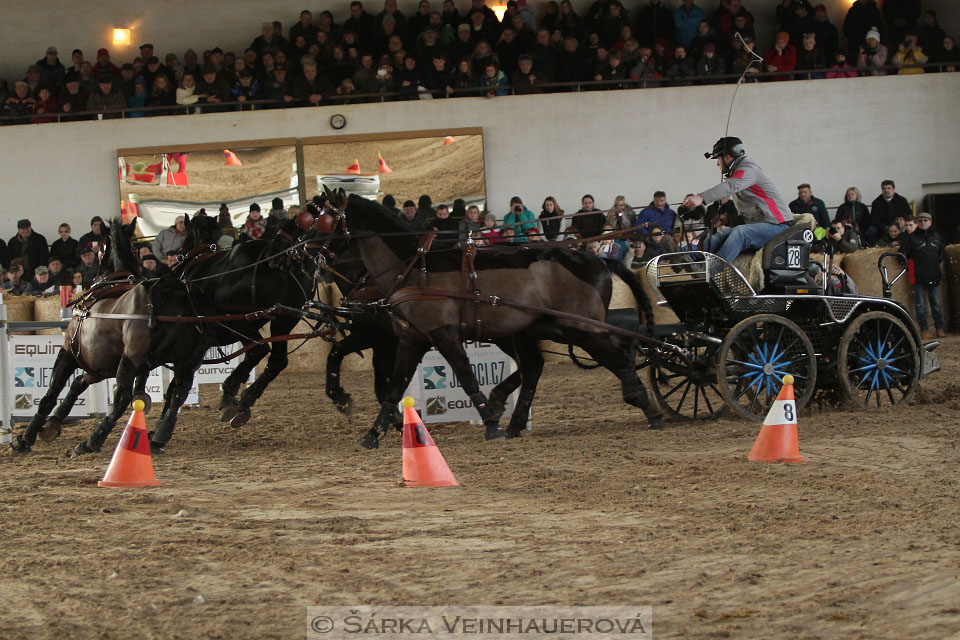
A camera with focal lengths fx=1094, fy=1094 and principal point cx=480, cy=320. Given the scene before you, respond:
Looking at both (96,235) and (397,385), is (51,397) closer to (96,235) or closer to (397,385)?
(397,385)

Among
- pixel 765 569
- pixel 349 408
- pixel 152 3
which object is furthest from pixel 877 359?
pixel 152 3

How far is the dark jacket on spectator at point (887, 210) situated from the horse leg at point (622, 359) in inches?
372

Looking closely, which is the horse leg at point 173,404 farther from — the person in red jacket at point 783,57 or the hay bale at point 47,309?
Answer: the person in red jacket at point 783,57

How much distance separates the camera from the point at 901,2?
20406 millimetres

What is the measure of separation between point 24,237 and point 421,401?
10858 millimetres

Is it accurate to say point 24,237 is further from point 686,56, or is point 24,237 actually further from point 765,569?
point 765,569

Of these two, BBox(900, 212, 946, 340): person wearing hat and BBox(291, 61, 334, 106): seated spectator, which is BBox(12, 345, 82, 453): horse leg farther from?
BBox(900, 212, 946, 340): person wearing hat

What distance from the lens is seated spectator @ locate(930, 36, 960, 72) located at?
19.4 meters

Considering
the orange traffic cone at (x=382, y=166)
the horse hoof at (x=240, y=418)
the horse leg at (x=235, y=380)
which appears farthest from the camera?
the orange traffic cone at (x=382, y=166)

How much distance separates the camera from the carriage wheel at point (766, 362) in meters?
9.36

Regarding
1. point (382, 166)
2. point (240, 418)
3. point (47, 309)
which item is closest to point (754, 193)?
point (240, 418)

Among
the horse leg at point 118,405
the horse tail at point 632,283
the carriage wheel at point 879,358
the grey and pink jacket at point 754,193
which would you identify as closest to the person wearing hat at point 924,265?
the carriage wheel at point 879,358

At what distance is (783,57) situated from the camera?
64.4ft

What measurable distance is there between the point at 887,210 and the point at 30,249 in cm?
1396
